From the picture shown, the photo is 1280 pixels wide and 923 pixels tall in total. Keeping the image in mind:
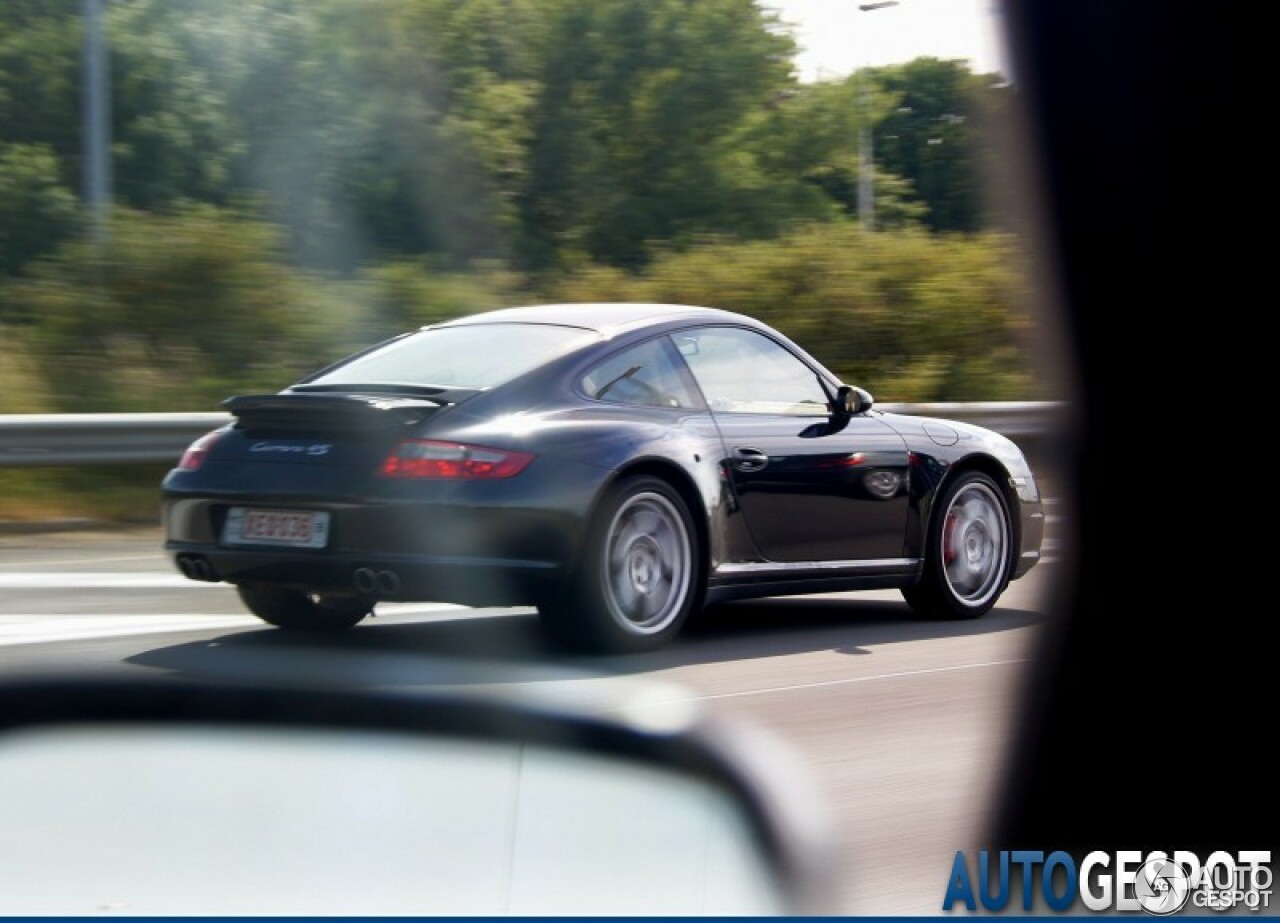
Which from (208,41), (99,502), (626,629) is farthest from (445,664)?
(208,41)

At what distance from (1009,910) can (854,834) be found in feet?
2.32

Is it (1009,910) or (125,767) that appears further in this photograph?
(1009,910)

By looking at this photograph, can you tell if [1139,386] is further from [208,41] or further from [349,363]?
[208,41]

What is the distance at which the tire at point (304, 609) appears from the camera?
8.09 metres

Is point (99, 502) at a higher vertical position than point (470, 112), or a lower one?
lower

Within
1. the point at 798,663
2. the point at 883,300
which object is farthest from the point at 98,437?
the point at 883,300

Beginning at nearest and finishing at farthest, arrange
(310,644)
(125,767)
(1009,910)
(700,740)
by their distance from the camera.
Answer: (700,740) < (125,767) < (1009,910) < (310,644)

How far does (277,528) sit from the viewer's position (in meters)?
7.25

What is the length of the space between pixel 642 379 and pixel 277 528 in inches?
63.7

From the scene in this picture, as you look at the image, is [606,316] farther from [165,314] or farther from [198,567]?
[165,314]

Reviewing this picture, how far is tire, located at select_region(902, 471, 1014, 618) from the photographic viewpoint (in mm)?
8727

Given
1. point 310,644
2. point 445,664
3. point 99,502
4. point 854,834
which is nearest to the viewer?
point 854,834

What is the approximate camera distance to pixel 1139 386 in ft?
33.0

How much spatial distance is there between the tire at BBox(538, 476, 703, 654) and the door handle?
35cm
